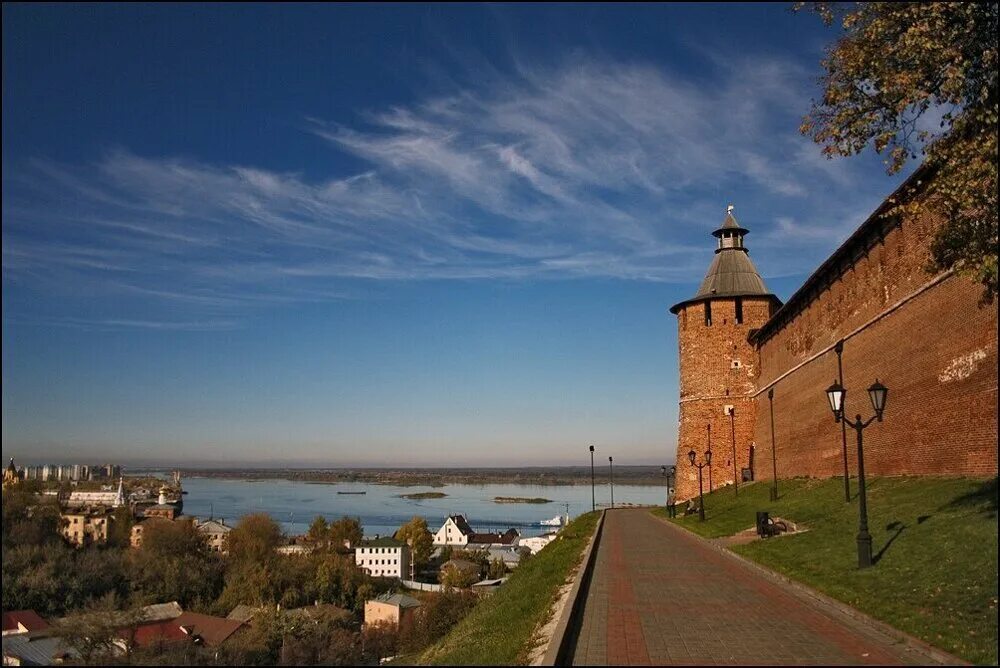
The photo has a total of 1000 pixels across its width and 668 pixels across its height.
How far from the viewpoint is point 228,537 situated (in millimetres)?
62531

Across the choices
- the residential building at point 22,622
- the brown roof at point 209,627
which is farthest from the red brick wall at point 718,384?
the residential building at point 22,622

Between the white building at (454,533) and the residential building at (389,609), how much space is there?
39.7 metres

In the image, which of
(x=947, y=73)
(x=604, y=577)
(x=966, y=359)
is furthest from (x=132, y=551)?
(x=947, y=73)

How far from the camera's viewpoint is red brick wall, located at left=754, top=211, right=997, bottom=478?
14.6 metres

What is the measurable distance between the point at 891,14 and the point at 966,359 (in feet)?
27.0

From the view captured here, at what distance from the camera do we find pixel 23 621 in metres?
37.1

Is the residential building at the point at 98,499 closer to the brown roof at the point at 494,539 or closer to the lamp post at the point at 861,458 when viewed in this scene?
the brown roof at the point at 494,539

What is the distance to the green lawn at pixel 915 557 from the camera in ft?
23.9

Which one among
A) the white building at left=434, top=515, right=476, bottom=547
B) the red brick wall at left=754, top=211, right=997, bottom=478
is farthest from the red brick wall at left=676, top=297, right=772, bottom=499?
the white building at left=434, top=515, right=476, bottom=547

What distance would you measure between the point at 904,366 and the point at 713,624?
1268 cm

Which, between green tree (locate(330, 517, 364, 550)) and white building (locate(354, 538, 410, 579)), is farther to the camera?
green tree (locate(330, 517, 364, 550))

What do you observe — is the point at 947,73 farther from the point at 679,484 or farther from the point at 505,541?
the point at 505,541

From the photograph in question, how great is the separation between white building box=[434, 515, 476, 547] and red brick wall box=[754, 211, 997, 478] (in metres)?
65.5

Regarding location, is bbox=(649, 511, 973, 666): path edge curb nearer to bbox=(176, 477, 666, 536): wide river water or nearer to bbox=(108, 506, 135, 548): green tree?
bbox=(108, 506, 135, 548): green tree
